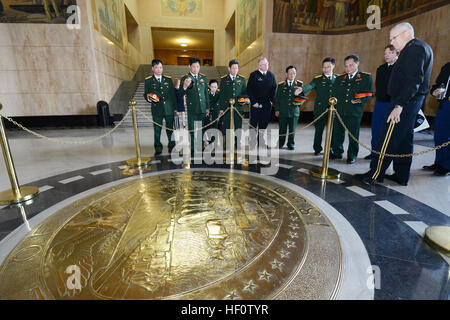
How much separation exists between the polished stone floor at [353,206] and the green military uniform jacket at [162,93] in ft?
3.22

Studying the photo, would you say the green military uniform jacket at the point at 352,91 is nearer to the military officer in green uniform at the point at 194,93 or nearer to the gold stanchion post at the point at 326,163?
the gold stanchion post at the point at 326,163

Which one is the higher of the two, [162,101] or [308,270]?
[162,101]

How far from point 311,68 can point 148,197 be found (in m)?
10.7

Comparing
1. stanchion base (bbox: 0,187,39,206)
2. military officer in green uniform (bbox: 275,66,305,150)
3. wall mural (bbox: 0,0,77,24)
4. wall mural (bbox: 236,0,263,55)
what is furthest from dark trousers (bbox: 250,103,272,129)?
wall mural (bbox: 0,0,77,24)

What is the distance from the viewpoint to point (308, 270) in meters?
1.61

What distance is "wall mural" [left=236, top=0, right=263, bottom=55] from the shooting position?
11.0 metres

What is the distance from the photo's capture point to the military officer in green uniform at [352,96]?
13.4ft

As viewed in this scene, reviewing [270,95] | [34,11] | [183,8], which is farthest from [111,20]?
[270,95]

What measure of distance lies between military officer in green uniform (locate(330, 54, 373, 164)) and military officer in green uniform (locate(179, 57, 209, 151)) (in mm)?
2623

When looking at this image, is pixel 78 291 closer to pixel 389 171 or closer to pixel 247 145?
pixel 389 171

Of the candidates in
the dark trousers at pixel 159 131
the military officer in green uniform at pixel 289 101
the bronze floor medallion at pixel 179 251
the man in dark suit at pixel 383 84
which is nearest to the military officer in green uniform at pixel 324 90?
the military officer in green uniform at pixel 289 101

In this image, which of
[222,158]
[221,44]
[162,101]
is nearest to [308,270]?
[222,158]

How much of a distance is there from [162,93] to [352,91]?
11.8 ft

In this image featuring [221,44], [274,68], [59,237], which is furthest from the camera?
[221,44]
